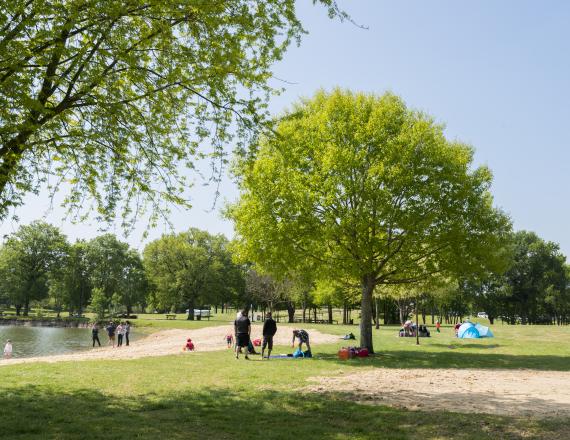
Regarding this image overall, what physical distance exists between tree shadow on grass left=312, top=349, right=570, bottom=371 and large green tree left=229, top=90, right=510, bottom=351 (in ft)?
6.94

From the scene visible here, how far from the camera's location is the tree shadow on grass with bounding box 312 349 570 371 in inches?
695

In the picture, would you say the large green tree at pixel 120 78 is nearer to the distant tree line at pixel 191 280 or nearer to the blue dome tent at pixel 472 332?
the blue dome tent at pixel 472 332

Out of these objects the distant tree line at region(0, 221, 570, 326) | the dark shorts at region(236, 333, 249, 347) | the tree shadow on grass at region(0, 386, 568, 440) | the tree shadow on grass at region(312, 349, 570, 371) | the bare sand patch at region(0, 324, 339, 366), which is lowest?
the bare sand patch at region(0, 324, 339, 366)

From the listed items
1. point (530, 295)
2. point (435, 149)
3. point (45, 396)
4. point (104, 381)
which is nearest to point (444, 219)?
point (435, 149)

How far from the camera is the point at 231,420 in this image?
8125 millimetres

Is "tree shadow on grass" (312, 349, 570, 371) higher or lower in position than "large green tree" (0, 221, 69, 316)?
lower

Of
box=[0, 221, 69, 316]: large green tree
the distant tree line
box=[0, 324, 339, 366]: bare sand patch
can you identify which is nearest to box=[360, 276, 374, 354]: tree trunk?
box=[0, 324, 339, 366]: bare sand patch

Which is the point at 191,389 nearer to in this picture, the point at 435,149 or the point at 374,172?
the point at 374,172

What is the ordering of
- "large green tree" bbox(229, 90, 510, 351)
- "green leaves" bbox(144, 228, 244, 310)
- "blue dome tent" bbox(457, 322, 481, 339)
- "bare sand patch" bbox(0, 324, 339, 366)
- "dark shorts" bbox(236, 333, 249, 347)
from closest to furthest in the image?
1. "dark shorts" bbox(236, 333, 249, 347)
2. "large green tree" bbox(229, 90, 510, 351)
3. "bare sand patch" bbox(0, 324, 339, 366)
4. "blue dome tent" bbox(457, 322, 481, 339)
5. "green leaves" bbox(144, 228, 244, 310)

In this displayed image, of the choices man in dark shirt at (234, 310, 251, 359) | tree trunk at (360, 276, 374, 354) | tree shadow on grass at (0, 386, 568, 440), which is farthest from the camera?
tree trunk at (360, 276, 374, 354)

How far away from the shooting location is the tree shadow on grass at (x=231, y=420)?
7160 millimetres

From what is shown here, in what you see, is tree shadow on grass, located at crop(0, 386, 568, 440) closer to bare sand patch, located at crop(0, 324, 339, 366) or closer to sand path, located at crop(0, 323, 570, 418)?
sand path, located at crop(0, 323, 570, 418)

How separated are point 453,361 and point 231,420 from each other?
14.2 m

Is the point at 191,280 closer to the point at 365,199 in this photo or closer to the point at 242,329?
the point at 242,329
